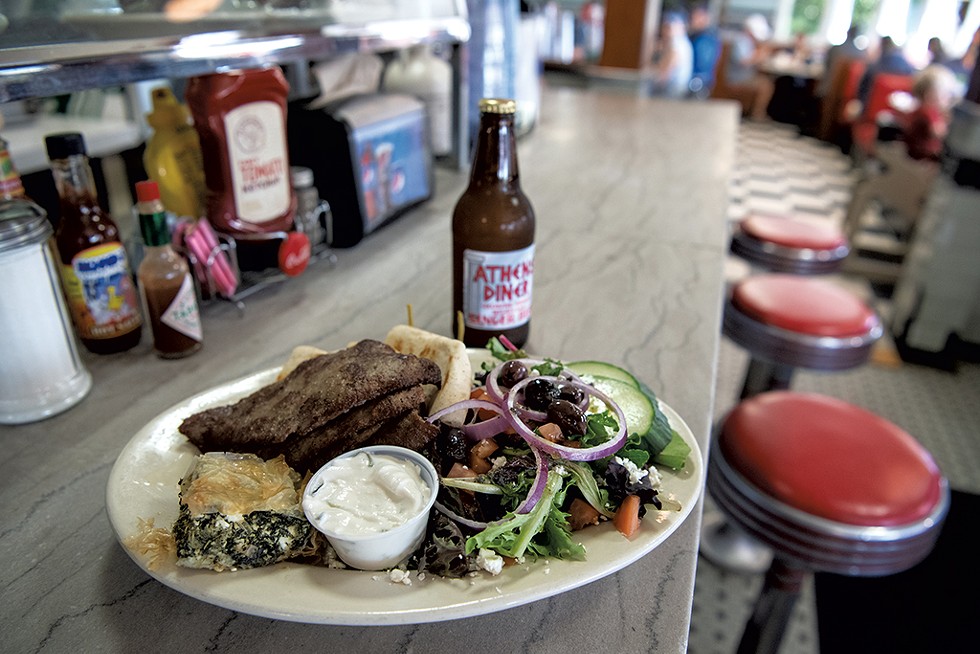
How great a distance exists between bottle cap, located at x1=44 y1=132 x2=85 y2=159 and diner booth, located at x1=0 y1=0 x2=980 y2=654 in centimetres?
5

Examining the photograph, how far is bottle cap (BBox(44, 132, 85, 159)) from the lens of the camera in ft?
3.25

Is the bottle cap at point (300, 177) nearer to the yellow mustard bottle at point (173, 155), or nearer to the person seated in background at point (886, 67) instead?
the yellow mustard bottle at point (173, 155)

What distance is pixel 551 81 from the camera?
4707 mm

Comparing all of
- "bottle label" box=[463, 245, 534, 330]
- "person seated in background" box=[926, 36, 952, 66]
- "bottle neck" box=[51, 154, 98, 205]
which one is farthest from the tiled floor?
"person seated in background" box=[926, 36, 952, 66]

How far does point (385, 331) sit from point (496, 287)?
0.31m

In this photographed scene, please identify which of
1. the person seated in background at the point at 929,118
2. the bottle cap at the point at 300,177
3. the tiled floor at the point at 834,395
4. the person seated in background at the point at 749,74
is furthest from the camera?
the person seated in background at the point at 749,74

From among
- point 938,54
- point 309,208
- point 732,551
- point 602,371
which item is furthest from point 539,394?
point 938,54

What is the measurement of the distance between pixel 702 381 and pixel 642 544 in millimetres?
539

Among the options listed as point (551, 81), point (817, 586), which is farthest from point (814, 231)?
point (551, 81)

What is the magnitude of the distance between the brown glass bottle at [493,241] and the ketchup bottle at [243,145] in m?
0.45

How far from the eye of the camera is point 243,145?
1.23 m

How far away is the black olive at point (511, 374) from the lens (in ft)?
2.75

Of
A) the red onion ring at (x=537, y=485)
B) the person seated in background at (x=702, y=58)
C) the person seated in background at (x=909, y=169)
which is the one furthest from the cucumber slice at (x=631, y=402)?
the person seated in background at (x=702, y=58)

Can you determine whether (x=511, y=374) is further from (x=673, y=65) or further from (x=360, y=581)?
(x=673, y=65)
